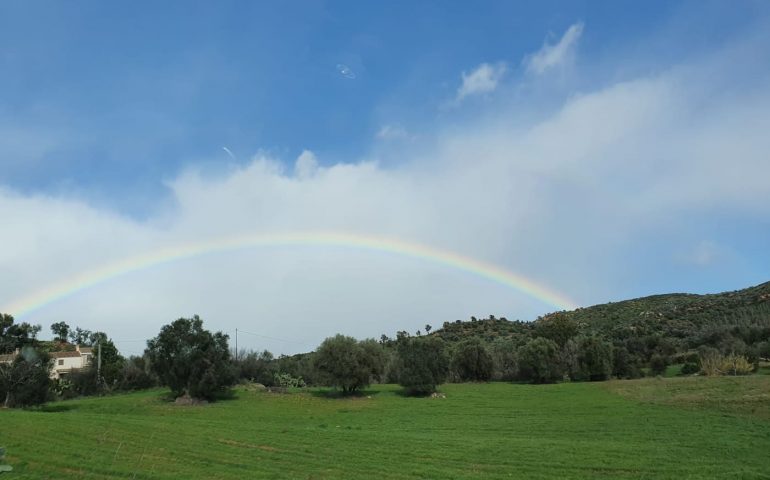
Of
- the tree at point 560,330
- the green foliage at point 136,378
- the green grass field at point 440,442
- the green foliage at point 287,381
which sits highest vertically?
the tree at point 560,330

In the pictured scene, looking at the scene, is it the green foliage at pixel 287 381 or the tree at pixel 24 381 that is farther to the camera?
the green foliage at pixel 287 381

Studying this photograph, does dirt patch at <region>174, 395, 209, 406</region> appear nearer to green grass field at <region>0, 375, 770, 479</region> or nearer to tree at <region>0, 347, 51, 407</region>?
green grass field at <region>0, 375, 770, 479</region>

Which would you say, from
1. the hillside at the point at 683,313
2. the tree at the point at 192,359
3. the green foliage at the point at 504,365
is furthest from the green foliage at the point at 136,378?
the hillside at the point at 683,313

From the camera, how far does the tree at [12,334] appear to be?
53.6 metres

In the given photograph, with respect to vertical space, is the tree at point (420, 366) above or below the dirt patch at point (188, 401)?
above

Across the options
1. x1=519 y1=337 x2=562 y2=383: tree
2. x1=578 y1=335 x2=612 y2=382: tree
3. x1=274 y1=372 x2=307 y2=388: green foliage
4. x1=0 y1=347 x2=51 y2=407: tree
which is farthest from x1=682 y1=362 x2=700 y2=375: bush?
x1=0 y1=347 x2=51 y2=407: tree

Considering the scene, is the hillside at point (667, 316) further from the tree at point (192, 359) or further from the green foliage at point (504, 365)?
the tree at point (192, 359)

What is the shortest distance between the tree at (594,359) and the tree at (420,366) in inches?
778

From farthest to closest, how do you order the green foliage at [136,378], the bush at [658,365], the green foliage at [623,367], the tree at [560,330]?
the tree at [560,330] → the green foliage at [136,378] → the green foliage at [623,367] → the bush at [658,365]

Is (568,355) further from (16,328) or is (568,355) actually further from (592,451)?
(16,328)

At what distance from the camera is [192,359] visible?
1959 inches

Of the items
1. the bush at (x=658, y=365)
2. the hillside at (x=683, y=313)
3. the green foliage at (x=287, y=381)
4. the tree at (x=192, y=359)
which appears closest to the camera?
the tree at (x=192, y=359)

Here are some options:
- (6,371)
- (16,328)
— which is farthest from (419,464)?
(16,328)

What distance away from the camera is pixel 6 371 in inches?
1770
